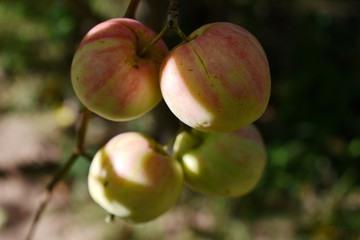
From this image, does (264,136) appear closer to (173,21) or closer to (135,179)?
(135,179)

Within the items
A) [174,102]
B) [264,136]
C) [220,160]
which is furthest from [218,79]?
[264,136]

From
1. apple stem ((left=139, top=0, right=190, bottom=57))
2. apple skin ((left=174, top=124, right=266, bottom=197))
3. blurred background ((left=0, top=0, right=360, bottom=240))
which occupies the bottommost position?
blurred background ((left=0, top=0, right=360, bottom=240))

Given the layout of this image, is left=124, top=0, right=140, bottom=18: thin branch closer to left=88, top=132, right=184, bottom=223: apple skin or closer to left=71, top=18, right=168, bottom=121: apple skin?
left=71, top=18, right=168, bottom=121: apple skin

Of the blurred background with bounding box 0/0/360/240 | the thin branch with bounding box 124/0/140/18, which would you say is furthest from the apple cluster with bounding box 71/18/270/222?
the blurred background with bounding box 0/0/360/240

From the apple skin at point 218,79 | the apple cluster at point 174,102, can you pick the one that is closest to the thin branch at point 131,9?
the apple cluster at point 174,102

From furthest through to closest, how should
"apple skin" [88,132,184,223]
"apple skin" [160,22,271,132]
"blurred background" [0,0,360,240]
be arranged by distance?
"blurred background" [0,0,360,240] < "apple skin" [88,132,184,223] < "apple skin" [160,22,271,132]

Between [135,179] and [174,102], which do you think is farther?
[135,179]
